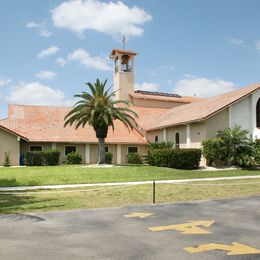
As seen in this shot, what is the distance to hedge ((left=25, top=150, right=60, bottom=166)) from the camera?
3397cm

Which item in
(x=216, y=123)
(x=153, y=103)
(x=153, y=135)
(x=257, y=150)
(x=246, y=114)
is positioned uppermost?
(x=153, y=103)

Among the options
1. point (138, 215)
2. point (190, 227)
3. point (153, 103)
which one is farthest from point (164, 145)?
point (190, 227)

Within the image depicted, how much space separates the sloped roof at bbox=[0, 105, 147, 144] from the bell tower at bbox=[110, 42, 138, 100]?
274 inches

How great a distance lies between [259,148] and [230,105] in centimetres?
447

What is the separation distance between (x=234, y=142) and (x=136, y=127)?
14.9m

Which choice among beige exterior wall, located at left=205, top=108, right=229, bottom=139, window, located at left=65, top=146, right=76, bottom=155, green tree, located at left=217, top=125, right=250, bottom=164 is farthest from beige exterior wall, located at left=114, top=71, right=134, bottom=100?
green tree, located at left=217, top=125, right=250, bottom=164

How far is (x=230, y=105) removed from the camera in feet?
104

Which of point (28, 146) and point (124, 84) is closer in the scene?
point (28, 146)

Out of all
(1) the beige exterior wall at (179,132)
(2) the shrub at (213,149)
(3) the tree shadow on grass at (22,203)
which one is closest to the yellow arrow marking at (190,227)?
(3) the tree shadow on grass at (22,203)

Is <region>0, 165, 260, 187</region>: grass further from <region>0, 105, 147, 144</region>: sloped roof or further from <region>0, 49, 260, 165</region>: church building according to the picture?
<region>0, 105, 147, 144</region>: sloped roof

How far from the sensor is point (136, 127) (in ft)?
140

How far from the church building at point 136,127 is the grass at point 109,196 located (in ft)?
43.0

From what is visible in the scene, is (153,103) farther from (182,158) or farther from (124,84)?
(182,158)

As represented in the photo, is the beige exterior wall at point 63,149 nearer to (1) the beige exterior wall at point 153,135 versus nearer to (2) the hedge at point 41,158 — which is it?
(2) the hedge at point 41,158
